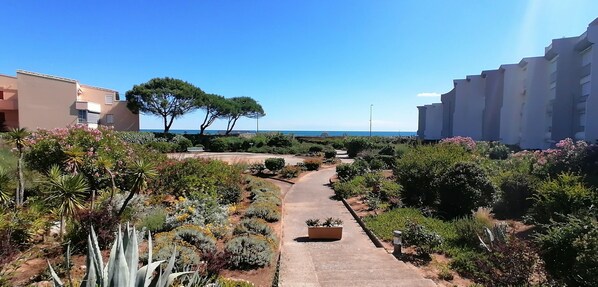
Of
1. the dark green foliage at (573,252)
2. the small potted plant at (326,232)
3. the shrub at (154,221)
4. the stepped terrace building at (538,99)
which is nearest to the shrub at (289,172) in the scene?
the small potted plant at (326,232)

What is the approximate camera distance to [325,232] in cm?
846

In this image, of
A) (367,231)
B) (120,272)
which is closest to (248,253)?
(120,272)

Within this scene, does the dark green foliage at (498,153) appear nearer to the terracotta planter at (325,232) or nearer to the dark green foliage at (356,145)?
Result: the dark green foliage at (356,145)

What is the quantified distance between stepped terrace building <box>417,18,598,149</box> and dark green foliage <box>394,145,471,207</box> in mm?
14843

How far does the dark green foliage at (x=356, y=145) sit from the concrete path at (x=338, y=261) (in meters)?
19.9

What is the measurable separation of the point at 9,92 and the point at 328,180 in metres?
38.1

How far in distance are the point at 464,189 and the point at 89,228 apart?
9.56 meters

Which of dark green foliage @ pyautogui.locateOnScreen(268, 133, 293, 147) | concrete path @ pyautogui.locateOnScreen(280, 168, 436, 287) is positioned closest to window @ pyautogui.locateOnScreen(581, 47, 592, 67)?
concrete path @ pyautogui.locateOnScreen(280, 168, 436, 287)

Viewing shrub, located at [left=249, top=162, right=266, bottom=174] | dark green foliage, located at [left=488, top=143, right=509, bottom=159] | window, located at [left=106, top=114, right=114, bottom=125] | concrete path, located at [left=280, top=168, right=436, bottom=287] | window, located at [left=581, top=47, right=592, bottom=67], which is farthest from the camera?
window, located at [left=106, top=114, right=114, bottom=125]

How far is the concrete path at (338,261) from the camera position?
18.1 ft

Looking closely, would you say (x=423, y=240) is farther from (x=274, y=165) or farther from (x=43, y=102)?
(x=43, y=102)

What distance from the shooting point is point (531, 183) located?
1011cm

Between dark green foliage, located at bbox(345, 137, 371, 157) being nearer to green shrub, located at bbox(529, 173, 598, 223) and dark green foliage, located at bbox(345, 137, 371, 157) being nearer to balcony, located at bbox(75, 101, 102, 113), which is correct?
green shrub, located at bbox(529, 173, 598, 223)

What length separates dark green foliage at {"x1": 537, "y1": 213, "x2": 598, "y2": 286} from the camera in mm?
4078
